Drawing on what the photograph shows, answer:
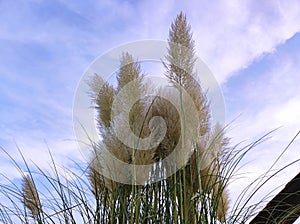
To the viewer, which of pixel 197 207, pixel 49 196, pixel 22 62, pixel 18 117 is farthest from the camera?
pixel 22 62

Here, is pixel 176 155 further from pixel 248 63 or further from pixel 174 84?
pixel 248 63

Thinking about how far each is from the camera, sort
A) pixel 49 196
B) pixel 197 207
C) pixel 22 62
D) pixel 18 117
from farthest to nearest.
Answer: pixel 22 62 → pixel 18 117 → pixel 49 196 → pixel 197 207

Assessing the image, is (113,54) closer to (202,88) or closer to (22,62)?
(202,88)

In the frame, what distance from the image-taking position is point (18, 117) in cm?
189

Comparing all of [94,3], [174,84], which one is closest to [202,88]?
[174,84]

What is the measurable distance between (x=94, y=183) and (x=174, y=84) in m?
0.38

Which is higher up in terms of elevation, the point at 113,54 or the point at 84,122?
the point at 113,54

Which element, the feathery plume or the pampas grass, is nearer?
the pampas grass

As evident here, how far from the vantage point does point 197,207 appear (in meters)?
1.52

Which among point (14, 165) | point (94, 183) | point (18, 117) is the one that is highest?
point (18, 117)

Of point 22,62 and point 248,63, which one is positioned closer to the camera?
point 248,63

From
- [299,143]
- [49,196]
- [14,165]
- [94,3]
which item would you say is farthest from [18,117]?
[299,143]

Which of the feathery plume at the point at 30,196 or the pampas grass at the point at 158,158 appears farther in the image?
the feathery plume at the point at 30,196

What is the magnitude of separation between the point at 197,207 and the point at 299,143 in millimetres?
344
